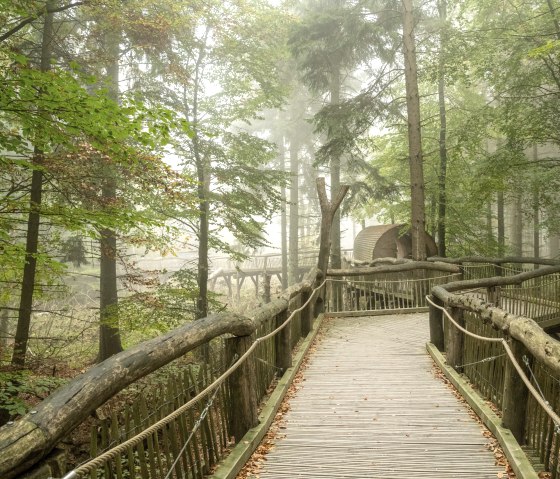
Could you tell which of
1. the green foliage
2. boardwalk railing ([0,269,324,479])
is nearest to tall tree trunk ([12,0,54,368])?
the green foliage

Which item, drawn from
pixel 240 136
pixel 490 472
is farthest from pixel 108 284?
pixel 490 472

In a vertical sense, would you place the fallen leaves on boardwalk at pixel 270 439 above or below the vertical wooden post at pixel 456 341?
below

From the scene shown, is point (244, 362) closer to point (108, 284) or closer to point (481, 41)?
point (108, 284)

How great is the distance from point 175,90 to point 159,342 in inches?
419

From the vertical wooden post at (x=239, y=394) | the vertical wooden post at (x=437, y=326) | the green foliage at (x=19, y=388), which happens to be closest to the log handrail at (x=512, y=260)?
the vertical wooden post at (x=437, y=326)

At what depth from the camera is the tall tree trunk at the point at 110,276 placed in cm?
912

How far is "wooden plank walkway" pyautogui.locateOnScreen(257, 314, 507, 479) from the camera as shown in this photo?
362 centimetres

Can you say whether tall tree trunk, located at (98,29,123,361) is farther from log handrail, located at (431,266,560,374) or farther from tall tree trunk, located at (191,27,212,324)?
log handrail, located at (431,266,560,374)

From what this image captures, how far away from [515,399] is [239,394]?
8.30 ft

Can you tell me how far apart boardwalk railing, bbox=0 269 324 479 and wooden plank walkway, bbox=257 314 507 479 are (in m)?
0.57

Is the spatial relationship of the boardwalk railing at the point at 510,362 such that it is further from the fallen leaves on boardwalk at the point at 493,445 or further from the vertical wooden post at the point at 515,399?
the fallen leaves on boardwalk at the point at 493,445

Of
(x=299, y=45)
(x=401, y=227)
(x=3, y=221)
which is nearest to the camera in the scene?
(x=3, y=221)

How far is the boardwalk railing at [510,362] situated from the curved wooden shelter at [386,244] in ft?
40.2

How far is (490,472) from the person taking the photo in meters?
3.48
